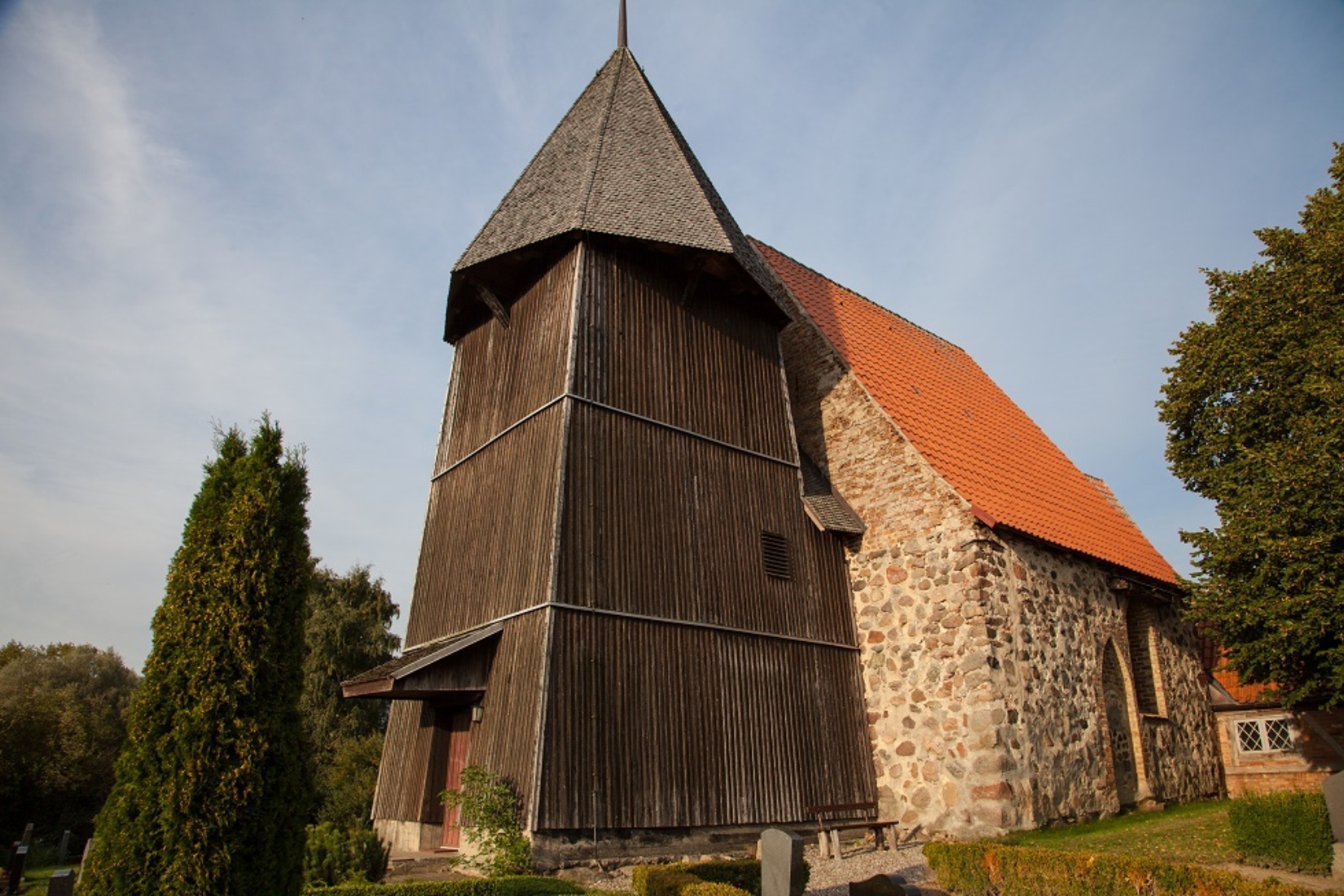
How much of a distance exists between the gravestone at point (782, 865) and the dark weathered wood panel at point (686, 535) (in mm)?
3755

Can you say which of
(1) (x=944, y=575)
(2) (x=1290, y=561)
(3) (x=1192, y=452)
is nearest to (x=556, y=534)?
(1) (x=944, y=575)

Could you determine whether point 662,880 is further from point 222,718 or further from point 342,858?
point 222,718

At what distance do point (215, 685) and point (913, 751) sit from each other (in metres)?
8.81

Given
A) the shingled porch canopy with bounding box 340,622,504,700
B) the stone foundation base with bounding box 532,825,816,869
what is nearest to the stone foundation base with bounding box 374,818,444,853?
the shingled porch canopy with bounding box 340,622,504,700

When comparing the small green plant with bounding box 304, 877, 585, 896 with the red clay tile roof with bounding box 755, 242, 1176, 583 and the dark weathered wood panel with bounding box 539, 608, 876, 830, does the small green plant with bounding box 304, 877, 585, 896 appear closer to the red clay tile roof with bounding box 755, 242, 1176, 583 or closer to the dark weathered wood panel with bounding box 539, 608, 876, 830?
the dark weathered wood panel with bounding box 539, 608, 876, 830

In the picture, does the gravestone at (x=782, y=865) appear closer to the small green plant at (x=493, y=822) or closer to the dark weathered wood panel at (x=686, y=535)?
the small green plant at (x=493, y=822)

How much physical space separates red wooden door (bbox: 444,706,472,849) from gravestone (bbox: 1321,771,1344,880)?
343 inches

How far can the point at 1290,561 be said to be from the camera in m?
11.6

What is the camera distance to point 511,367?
12648 mm

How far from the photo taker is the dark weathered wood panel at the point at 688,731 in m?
9.30

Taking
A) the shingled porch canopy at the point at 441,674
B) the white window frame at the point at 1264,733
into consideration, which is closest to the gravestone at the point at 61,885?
the shingled porch canopy at the point at 441,674

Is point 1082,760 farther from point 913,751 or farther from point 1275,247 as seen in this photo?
point 1275,247

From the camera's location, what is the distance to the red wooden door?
10977 millimetres

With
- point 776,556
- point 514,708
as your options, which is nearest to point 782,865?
point 514,708
